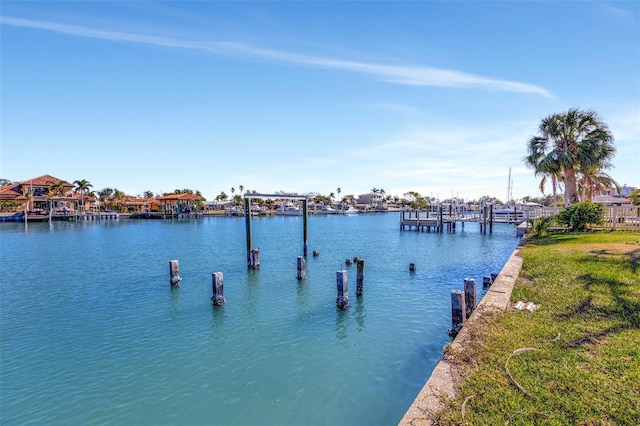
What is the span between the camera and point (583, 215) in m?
24.2

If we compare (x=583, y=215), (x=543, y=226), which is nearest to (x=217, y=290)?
(x=583, y=215)

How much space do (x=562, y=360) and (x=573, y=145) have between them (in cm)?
3097

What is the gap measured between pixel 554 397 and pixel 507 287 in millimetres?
7101

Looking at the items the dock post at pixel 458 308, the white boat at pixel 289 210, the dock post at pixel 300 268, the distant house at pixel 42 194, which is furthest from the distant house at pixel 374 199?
the dock post at pixel 458 308

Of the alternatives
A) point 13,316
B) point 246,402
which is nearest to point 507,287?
point 246,402

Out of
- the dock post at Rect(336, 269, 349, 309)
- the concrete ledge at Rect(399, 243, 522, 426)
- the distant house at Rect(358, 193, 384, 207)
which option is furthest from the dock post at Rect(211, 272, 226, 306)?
the distant house at Rect(358, 193, 384, 207)

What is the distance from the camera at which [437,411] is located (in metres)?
5.08

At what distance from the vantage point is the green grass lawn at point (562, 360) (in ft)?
16.0

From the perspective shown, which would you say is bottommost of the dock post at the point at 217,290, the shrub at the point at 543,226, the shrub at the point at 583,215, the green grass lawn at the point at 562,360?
the dock post at the point at 217,290

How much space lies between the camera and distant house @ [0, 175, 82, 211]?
82.4 meters

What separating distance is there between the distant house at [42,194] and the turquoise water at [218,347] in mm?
78122

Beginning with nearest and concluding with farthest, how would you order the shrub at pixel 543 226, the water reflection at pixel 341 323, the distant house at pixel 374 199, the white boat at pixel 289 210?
the water reflection at pixel 341 323 < the shrub at pixel 543 226 < the white boat at pixel 289 210 < the distant house at pixel 374 199

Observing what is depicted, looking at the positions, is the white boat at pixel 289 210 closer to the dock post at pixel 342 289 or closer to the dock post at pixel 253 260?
the dock post at pixel 253 260

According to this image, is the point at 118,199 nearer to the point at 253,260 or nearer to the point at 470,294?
the point at 253,260
